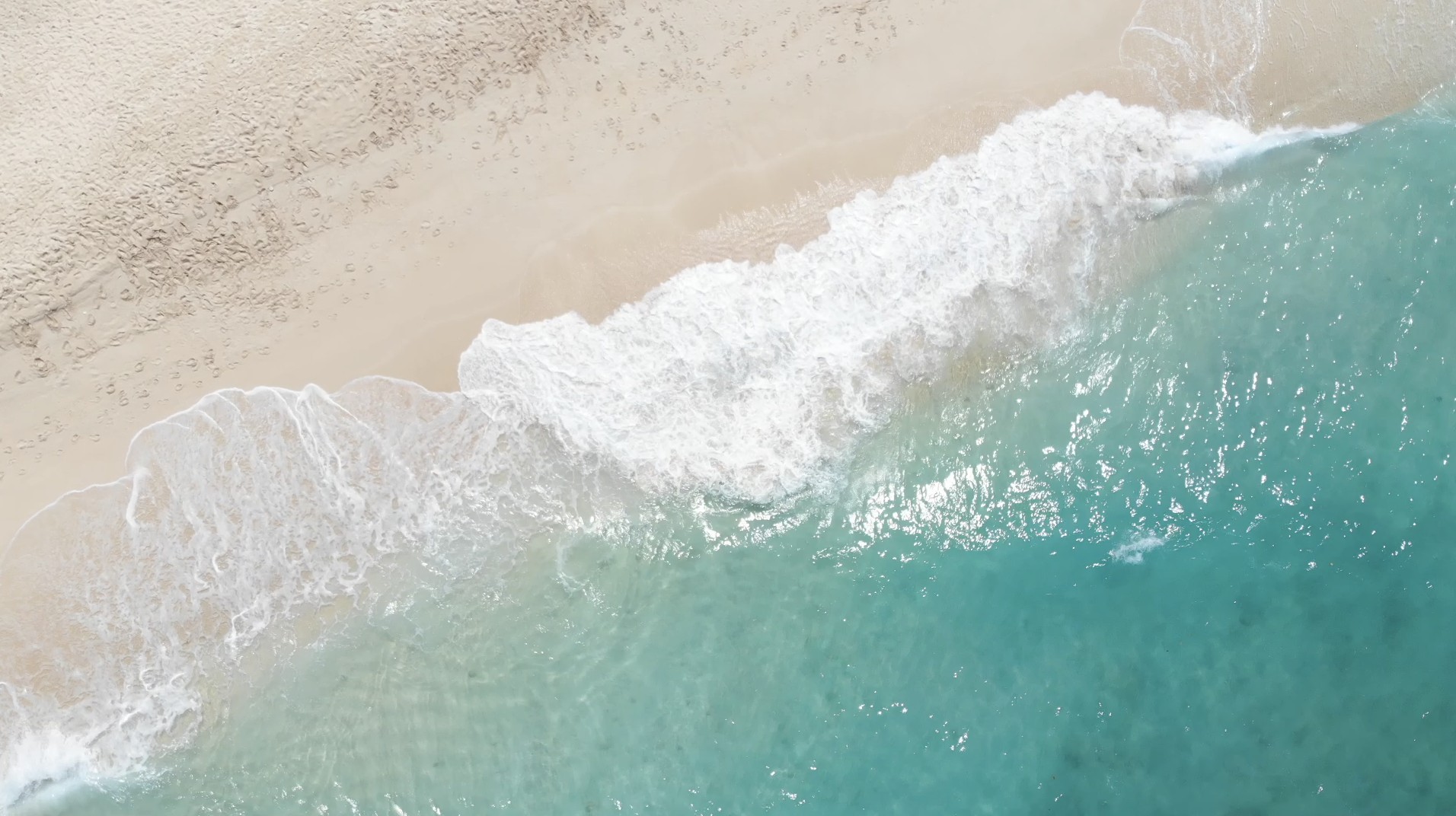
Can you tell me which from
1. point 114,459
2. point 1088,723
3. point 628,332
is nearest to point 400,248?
point 628,332

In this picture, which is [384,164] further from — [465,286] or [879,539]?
[879,539]

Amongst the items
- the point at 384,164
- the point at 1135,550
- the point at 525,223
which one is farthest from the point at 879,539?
the point at 384,164

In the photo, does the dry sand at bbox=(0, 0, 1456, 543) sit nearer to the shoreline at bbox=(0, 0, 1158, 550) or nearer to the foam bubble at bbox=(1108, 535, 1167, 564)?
the shoreline at bbox=(0, 0, 1158, 550)

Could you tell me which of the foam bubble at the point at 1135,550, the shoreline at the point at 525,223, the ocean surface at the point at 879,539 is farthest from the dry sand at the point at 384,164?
the foam bubble at the point at 1135,550

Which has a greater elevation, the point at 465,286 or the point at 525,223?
the point at 525,223

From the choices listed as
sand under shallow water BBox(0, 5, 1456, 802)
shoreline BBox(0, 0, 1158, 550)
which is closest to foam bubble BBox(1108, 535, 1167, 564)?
sand under shallow water BBox(0, 5, 1456, 802)

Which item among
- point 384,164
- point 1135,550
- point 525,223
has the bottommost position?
point 1135,550

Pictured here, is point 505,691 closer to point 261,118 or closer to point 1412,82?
point 261,118
